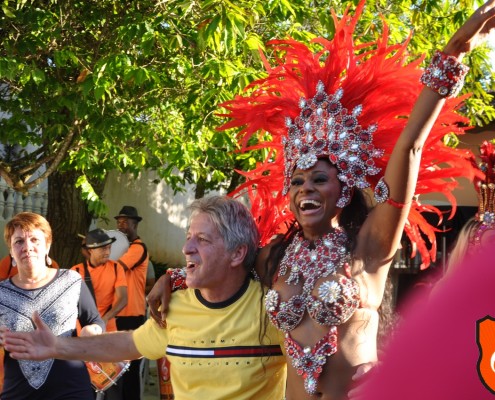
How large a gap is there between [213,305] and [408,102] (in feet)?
3.66

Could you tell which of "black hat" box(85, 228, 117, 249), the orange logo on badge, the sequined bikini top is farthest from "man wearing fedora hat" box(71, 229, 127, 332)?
the orange logo on badge

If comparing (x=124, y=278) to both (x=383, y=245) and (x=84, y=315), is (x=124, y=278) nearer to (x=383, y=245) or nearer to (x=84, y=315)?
(x=84, y=315)

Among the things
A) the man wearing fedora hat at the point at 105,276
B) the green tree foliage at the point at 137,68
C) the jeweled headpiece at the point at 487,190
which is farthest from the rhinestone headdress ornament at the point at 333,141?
the man wearing fedora hat at the point at 105,276

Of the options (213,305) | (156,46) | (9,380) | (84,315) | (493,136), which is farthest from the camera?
(493,136)

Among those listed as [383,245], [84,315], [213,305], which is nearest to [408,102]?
[383,245]

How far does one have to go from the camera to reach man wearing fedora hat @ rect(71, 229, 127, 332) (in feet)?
24.4

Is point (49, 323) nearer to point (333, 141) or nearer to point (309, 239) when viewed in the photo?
point (309, 239)

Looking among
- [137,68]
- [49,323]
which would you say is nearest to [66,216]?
[137,68]

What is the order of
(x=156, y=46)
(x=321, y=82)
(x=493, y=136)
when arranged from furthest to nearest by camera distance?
(x=493, y=136)
(x=156, y=46)
(x=321, y=82)

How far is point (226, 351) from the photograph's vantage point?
10.1 ft

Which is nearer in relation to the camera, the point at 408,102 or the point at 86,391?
the point at 408,102

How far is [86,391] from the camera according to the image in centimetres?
455

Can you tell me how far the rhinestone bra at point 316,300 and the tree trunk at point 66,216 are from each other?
7593 millimetres

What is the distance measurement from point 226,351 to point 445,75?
125 centimetres
